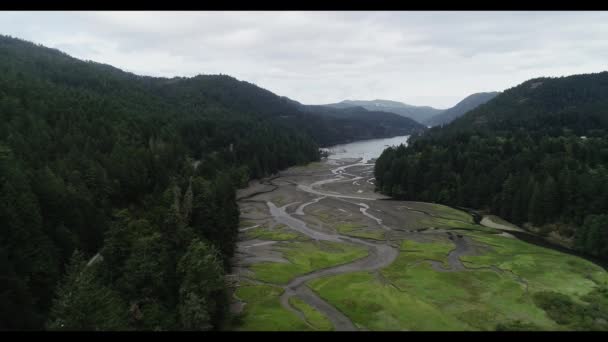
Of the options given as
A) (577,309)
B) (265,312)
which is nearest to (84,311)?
(265,312)

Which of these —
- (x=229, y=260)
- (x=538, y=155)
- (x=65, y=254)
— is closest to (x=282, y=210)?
(x=229, y=260)

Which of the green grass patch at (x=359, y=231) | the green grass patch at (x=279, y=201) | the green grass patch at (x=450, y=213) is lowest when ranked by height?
the green grass patch at (x=450, y=213)

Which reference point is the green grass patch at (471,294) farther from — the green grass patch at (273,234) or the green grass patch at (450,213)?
the green grass patch at (450,213)

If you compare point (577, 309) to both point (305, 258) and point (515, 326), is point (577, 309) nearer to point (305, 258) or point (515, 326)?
point (515, 326)

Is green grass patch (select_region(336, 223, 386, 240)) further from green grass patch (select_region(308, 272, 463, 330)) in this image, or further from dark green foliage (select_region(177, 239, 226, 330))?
dark green foliage (select_region(177, 239, 226, 330))

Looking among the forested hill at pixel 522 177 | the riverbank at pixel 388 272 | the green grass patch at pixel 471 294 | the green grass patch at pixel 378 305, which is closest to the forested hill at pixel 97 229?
the riverbank at pixel 388 272
